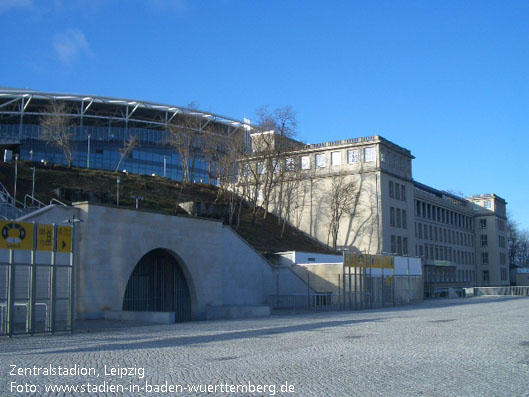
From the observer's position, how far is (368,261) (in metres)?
42.2

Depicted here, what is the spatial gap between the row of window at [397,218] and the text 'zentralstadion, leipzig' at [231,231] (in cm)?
26

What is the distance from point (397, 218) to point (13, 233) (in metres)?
60.1

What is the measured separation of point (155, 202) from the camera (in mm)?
48969

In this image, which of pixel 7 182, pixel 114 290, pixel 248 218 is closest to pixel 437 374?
pixel 114 290

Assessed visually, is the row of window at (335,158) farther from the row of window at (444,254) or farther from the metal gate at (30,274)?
the metal gate at (30,274)

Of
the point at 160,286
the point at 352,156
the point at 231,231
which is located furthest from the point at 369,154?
the point at 160,286

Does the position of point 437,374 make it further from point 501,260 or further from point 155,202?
point 501,260

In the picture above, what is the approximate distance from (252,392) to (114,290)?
774 inches

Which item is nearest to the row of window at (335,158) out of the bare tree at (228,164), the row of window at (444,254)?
the bare tree at (228,164)

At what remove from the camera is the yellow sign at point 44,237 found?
20.2 metres

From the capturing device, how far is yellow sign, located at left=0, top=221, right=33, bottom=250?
62.4 ft

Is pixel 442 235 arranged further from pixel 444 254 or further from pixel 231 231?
pixel 231 231

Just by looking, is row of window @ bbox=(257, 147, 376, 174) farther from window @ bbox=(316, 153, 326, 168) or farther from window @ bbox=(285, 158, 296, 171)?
window @ bbox=(285, 158, 296, 171)

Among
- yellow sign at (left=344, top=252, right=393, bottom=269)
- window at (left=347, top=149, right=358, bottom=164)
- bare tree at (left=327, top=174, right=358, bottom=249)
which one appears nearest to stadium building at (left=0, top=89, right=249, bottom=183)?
bare tree at (left=327, top=174, right=358, bottom=249)
